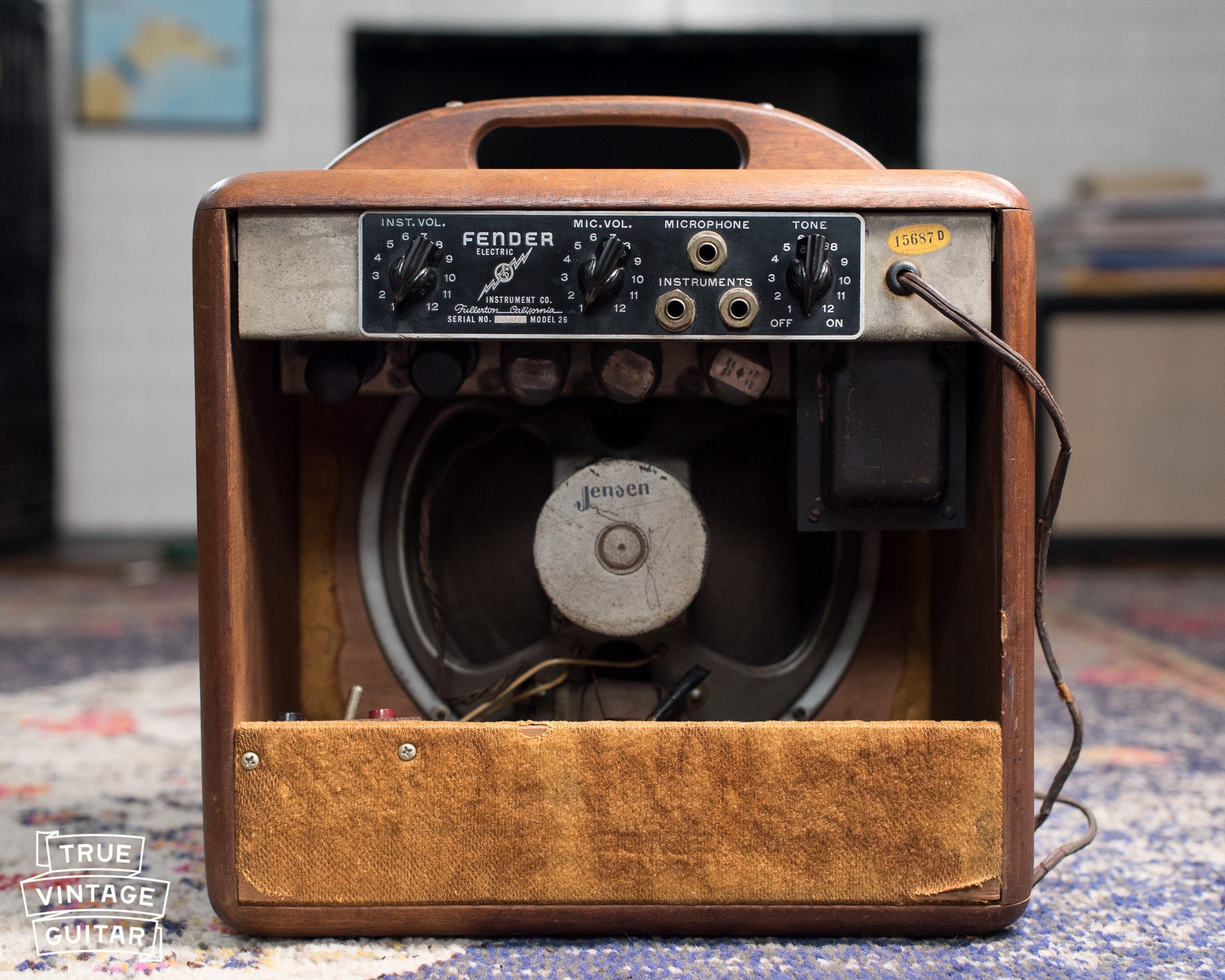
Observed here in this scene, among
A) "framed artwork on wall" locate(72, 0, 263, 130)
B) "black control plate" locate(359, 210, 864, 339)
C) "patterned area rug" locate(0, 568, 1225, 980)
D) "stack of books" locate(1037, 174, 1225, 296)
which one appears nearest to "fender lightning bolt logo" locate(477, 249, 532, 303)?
"black control plate" locate(359, 210, 864, 339)

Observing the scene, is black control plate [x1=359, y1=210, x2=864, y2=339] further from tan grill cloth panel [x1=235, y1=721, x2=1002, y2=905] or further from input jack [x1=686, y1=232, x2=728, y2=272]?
tan grill cloth panel [x1=235, y1=721, x2=1002, y2=905]

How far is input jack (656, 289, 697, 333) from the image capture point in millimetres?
648

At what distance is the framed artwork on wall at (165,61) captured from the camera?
3184mm

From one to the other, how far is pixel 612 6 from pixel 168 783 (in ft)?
9.22

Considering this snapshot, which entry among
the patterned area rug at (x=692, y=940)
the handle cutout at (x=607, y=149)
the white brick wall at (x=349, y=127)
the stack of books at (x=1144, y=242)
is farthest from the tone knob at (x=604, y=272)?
the white brick wall at (x=349, y=127)

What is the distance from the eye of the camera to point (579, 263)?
649mm

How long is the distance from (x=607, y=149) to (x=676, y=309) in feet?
9.13

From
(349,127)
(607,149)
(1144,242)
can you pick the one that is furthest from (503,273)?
(349,127)

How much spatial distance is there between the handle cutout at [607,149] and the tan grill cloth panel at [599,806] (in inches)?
109

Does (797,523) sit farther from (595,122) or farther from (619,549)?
(595,122)

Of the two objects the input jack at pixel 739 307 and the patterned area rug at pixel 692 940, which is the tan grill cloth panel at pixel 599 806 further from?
the input jack at pixel 739 307

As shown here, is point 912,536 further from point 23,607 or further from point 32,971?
point 23,607

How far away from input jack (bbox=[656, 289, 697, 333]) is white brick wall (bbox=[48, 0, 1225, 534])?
9.34 ft

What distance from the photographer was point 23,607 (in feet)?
6.86
